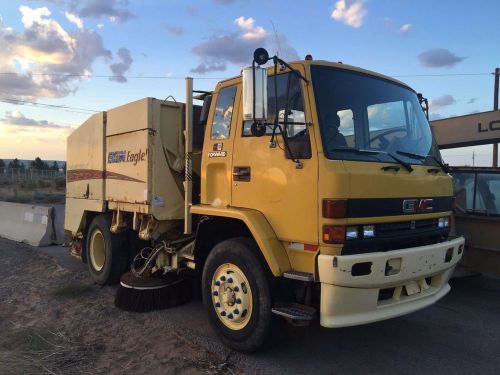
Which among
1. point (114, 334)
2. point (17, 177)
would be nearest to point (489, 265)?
point (114, 334)

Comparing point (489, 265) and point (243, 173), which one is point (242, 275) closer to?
point (243, 173)

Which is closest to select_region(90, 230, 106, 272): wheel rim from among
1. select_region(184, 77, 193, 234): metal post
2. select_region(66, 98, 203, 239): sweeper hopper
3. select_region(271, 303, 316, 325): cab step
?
select_region(66, 98, 203, 239): sweeper hopper

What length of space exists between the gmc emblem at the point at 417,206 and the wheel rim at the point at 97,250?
500cm

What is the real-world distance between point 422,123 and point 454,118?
627 cm

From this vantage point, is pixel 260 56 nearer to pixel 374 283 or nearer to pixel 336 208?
pixel 336 208

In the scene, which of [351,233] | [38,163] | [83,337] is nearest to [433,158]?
[351,233]

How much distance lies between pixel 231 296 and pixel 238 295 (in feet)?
0.31

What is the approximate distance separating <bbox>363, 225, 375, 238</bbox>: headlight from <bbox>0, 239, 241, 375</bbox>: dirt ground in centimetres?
167

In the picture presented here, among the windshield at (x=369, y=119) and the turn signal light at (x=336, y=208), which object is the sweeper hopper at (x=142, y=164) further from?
the turn signal light at (x=336, y=208)

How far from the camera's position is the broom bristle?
606 centimetres

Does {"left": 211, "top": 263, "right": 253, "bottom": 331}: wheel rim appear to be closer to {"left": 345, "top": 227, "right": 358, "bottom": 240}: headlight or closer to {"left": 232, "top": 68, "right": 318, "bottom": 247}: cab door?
{"left": 232, "top": 68, "right": 318, "bottom": 247}: cab door

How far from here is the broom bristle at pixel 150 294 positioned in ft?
19.9

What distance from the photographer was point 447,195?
4961 mm

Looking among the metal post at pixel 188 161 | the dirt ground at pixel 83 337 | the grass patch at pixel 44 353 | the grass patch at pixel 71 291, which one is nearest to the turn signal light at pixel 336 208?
the dirt ground at pixel 83 337
